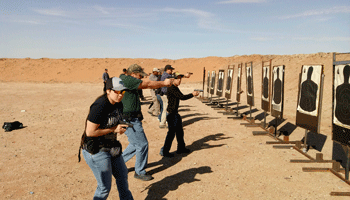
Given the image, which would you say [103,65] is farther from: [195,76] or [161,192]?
[161,192]

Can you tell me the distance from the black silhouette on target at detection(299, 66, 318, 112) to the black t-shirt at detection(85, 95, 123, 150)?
17.3ft

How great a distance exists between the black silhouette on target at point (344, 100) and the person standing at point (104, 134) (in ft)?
14.9

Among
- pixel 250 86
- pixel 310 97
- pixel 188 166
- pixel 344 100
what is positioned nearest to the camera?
pixel 344 100

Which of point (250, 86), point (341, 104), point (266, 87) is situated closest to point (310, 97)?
point (341, 104)

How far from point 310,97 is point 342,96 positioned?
4.02ft

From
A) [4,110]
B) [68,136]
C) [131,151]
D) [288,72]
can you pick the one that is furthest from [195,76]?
[131,151]

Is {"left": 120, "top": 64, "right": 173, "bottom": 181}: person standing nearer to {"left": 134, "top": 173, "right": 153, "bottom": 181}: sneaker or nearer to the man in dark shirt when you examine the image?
{"left": 134, "top": 173, "right": 153, "bottom": 181}: sneaker

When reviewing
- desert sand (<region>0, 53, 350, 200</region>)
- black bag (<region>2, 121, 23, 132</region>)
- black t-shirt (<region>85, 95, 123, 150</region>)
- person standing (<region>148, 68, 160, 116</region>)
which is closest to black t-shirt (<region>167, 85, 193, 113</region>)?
desert sand (<region>0, 53, 350, 200</region>)

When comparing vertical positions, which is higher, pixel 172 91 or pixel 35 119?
pixel 172 91

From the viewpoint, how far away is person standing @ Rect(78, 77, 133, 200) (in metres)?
2.72

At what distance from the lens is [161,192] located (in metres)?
4.40

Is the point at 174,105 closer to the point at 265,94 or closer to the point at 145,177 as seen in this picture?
the point at 145,177

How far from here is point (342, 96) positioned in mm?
5016

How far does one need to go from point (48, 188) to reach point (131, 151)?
5.60ft
